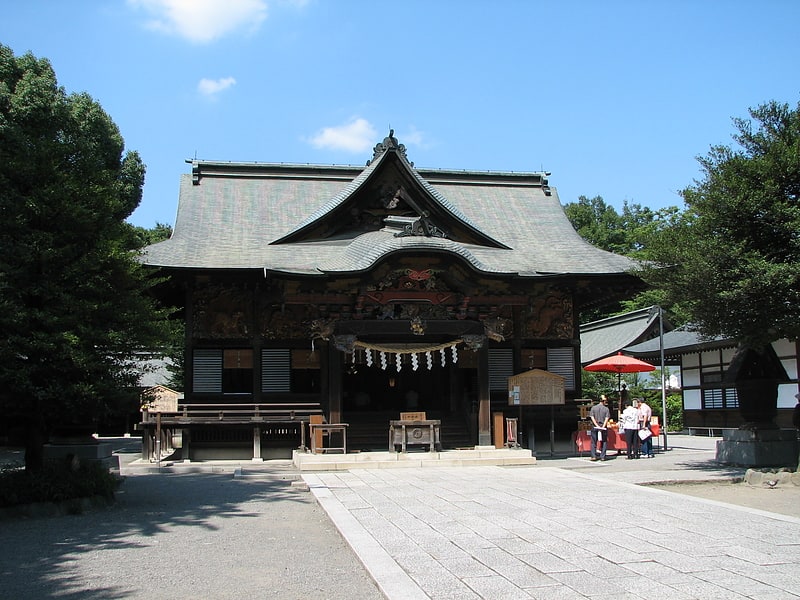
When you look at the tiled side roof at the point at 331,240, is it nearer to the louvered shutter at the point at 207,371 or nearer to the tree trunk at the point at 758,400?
the louvered shutter at the point at 207,371

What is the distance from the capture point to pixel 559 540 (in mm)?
7473

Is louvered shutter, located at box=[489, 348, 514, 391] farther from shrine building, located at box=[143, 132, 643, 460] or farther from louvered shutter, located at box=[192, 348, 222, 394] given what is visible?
louvered shutter, located at box=[192, 348, 222, 394]

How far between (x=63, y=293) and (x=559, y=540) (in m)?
7.09

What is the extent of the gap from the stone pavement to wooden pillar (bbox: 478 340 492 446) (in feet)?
16.7

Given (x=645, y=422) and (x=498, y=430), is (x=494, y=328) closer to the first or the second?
(x=498, y=430)

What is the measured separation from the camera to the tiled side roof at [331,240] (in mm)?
17984

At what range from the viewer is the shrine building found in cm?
1758

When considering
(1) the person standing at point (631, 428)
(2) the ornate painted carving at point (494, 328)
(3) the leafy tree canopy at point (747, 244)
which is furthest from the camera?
(2) the ornate painted carving at point (494, 328)

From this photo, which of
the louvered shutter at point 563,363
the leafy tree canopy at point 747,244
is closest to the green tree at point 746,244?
the leafy tree canopy at point 747,244

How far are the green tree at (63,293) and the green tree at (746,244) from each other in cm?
894

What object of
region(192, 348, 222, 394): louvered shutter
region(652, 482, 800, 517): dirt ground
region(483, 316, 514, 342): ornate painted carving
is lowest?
region(652, 482, 800, 517): dirt ground

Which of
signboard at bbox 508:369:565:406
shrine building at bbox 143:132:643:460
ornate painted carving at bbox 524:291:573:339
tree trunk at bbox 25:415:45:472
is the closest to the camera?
tree trunk at bbox 25:415:45:472

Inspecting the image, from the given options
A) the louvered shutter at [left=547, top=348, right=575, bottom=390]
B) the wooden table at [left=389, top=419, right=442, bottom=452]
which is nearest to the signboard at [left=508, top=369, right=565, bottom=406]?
the louvered shutter at [left=547, top=348, right=575, bottom=390]

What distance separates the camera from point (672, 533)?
773 centimetres
